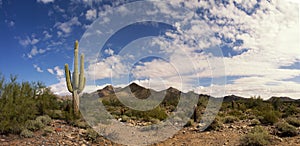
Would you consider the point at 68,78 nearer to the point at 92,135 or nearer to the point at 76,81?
the point at 76,81

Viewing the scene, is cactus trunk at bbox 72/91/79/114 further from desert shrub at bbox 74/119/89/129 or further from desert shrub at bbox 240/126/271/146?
desert shrub at bbox 240/126/271/146

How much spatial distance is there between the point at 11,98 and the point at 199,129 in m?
7.84

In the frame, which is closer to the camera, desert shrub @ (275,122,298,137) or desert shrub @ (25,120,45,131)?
desert shrub @ (275,122,298,137)

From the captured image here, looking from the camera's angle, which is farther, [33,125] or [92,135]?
[33,125]

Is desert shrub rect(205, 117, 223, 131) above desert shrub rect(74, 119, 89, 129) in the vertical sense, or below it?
below

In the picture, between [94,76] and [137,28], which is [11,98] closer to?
[94,76]

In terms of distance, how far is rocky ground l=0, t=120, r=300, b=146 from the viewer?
9.57m

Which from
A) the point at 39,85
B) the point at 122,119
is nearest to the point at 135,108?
the point at 122,119

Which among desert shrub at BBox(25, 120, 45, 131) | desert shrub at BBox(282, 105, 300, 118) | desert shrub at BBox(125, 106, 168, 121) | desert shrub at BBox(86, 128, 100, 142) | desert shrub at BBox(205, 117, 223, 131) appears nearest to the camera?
desert shrub at BBox(86, 128, 100, 142)

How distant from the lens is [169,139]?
11.0 meters

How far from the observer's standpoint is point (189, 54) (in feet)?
40.0

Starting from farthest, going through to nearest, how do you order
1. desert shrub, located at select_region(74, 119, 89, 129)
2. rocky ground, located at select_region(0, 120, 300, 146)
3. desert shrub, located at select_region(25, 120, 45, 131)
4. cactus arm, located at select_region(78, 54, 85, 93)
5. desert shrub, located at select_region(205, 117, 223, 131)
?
cactus arm, located at select_region(78, 54, 85, 93) < desert shrub, located at select_region(74, 119, 89, 129) < desert shrub, located at select_region(205, 117, 223, 131) < desert shrub, located at select_region(25, 120, 45, 131) < rocky ground, located at select_region(0, 120, 300, 146)

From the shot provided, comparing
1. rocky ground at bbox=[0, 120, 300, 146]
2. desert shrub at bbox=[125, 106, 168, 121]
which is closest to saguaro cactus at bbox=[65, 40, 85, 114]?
desert shrub at bbox=[125, 106, 168, 121]

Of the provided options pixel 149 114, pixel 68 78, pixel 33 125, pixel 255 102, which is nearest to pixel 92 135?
pixel 33 125
